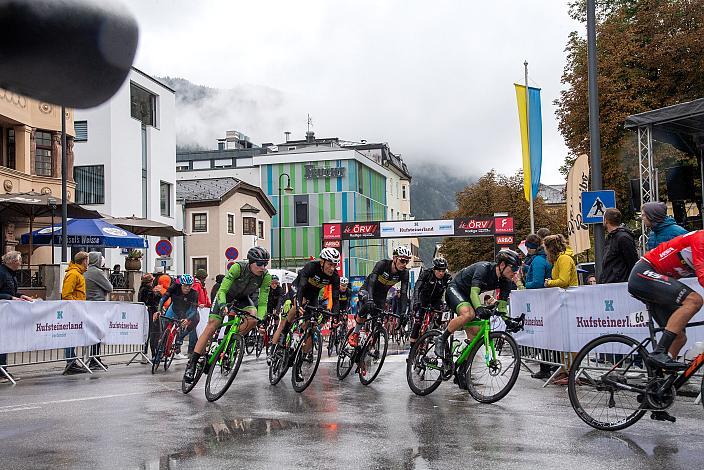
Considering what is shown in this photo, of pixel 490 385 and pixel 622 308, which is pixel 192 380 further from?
pixel 622 308

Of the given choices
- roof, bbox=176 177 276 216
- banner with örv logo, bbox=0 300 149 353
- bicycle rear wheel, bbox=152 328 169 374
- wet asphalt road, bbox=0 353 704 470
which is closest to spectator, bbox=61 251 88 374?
banner with örv logo, bbox=0 300 149 353

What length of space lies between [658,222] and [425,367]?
10.3 feet

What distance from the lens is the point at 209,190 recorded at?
62.5m

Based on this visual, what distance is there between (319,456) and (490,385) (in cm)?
365

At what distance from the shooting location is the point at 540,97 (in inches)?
1041

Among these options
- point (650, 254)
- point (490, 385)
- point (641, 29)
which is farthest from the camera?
point (641, 29)

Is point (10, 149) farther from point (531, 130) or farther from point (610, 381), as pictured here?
point (531, 130)

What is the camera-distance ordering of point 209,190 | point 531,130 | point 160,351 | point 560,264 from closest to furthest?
1. point 560,264
2. point 160,351
3. point 531,130
4. point 209,190

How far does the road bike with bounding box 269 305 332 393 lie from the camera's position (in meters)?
10.9

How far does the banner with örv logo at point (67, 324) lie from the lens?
13.2 m

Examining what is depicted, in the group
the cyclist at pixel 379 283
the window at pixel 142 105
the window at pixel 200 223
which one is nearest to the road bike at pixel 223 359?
the cyclist at pixel 379 283

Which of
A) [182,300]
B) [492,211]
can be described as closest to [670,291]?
[182,300]

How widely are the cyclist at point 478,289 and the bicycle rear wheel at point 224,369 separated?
2306 millimetres

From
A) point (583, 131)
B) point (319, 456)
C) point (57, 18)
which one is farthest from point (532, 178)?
point (57, 18)
